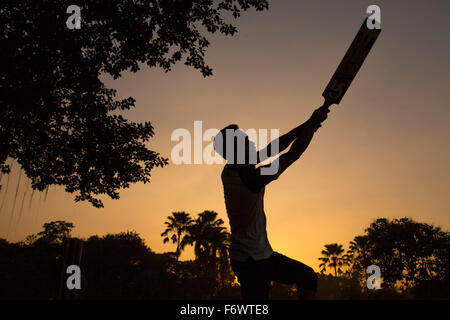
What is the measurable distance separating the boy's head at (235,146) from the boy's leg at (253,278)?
858 mm

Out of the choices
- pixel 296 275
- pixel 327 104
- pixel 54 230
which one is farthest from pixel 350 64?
pixel 54 230

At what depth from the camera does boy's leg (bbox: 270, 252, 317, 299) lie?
2.62m

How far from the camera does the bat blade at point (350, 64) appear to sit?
282 centimetres

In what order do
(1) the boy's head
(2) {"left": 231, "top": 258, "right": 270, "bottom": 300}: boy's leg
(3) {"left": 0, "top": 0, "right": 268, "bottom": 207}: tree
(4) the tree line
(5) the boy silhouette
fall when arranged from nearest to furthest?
(2) {"left": 231, "top": 258, "right": 270, "bottom": 300}: boy's leg, (5) the boy silhouette, (1) the boy's head, (3) {"left": 0, "top": 0, "right": 268, "bottom": 207}: tree, (4) the tree line

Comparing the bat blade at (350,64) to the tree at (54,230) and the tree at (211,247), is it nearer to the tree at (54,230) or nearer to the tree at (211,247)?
the tree at (211,247)

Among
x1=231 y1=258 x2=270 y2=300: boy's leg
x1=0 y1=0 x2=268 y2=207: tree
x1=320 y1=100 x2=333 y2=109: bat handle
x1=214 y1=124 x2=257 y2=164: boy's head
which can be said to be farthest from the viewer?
x1=0 y1=0 x2=268 y2=207: tree

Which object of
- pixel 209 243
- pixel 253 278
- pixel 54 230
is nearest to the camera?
pixel 253 278

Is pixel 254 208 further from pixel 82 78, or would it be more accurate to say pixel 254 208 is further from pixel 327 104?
pixel 82 78

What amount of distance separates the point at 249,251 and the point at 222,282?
42939 millimetres

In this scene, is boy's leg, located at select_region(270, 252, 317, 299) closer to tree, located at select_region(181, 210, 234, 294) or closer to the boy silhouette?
the boy silhouette

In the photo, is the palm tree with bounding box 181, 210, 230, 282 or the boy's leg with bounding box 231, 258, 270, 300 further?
the palm tree with bounding box 181, 210, 230, 282

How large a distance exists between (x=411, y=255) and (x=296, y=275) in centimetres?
4734

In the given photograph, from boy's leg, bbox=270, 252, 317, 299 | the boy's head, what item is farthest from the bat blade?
boy's leg, bbox=270, 252, 317, 299

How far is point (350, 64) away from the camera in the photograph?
9.53 ft
